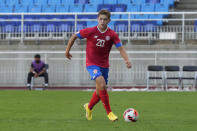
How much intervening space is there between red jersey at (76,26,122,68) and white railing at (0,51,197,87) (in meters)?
14.0

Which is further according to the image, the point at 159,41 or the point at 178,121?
the point at 159,41

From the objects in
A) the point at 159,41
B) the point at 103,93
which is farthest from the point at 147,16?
the point at 103,93

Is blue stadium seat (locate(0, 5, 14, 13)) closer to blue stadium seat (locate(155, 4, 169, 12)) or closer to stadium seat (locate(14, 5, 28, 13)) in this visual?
stadium seat (locate(14, 5, 28, 13))

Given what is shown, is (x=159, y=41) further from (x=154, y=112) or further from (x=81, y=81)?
(x=154, y=112)

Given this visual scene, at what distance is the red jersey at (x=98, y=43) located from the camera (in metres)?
9.62

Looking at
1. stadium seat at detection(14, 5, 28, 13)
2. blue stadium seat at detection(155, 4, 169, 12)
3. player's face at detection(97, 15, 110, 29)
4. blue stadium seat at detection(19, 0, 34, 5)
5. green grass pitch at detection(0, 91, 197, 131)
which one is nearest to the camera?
green grass pitch at detection(0, 91, 197, 131)

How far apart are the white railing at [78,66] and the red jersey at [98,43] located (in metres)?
14.0

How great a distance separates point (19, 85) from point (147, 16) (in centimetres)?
687

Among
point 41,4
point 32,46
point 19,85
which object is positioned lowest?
point 19,85

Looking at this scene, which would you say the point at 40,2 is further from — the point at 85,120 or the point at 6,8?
the point at 85,120

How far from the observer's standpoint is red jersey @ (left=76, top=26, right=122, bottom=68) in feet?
31.6

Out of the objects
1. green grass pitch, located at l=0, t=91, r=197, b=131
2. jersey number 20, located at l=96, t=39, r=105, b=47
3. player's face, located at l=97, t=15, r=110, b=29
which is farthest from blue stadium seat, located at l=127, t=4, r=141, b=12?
player's face, located at l=97, t=15, r=110, b=29

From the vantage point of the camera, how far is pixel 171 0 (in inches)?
1122

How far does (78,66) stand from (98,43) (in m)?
14.6
